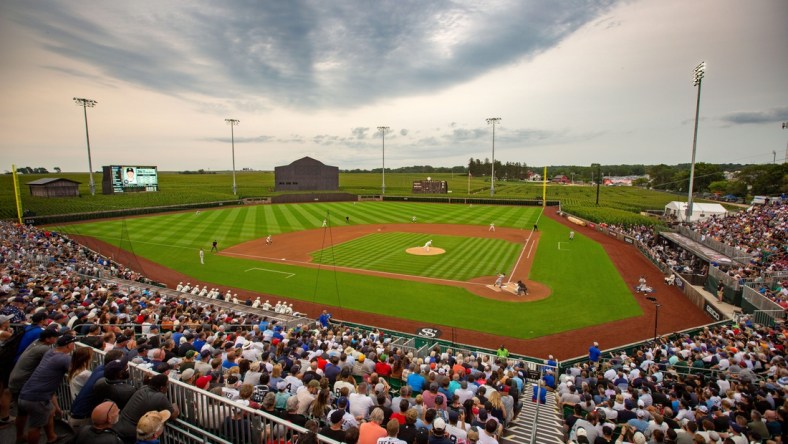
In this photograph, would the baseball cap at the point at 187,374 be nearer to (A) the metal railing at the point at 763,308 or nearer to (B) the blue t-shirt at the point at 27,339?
(B) the blue t-shirt at the point at 27,339

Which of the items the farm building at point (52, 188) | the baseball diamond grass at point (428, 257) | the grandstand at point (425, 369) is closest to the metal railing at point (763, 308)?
the grandstand at point (425, 369)

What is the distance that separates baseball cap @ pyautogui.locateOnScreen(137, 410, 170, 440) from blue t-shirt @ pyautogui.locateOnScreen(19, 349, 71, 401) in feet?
7.72

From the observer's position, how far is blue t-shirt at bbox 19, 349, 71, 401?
5867mm

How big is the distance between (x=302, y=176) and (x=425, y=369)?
87419mm

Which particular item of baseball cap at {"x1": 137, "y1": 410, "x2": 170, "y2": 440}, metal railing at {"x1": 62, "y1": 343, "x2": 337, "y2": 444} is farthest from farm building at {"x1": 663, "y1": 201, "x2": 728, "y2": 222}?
baseball cap at {"x1": 137, "y1": 410, "x2": 170, "y2": 440}

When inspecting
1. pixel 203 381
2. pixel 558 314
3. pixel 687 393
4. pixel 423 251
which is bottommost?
pixel 558 314

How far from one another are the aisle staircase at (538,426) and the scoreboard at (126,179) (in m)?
79.1

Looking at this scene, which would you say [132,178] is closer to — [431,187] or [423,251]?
[431,187]

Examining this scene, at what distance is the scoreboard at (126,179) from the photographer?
69.6 metres

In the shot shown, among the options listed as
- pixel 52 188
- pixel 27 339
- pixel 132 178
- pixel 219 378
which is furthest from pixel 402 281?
pixel 52 188

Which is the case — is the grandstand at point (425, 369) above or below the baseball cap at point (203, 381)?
below

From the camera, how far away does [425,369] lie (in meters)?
11.3

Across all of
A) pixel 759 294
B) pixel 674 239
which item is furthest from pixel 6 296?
pixel 674 239

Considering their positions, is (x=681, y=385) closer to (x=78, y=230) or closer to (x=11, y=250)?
(x=11, y=250)
